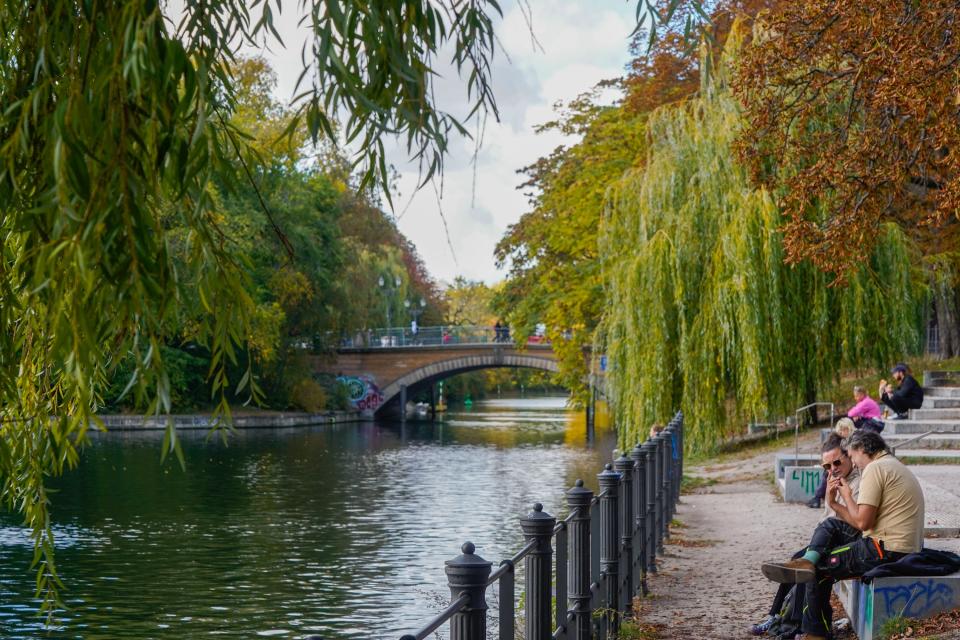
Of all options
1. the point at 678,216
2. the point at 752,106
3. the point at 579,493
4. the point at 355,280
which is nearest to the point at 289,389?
the point at 355,280

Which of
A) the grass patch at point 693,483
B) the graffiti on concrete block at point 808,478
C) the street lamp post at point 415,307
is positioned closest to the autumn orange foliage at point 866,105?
the graffiti on concrete block at point 808,478

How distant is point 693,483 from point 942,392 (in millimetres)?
7624

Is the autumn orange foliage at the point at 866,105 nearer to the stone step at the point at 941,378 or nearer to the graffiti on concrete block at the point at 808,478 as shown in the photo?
the graffiti on concrete block at the point at 808,478

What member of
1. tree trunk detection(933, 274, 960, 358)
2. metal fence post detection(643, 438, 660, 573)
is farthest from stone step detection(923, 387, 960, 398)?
metal fence post detection(643, 438, 660, 573)

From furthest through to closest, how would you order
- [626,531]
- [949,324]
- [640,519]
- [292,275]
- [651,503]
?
[292,275] → [949,324] → [651,503] → [640,519] → [626,531]

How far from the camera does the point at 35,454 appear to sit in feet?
18.7

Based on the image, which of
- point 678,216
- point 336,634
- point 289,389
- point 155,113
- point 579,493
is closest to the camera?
point 155,113

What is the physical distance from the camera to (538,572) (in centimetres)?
549

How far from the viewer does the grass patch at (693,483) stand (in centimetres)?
2016

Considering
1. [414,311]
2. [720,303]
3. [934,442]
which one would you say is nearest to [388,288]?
[414,311]

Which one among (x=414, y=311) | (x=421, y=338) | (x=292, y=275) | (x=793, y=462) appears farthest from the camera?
(x=414, y=311)

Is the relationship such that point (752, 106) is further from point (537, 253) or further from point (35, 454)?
point (537, 253)

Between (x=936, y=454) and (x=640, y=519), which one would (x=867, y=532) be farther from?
(x=936, y=454)

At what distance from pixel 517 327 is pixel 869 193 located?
95.6 ft
